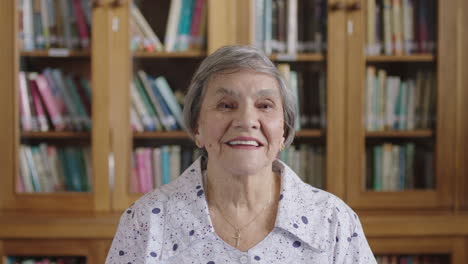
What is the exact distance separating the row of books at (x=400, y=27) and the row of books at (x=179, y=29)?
0.75 m

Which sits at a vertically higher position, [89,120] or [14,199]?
[89,120]

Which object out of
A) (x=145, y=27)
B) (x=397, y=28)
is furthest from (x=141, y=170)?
(x=397, y=28)

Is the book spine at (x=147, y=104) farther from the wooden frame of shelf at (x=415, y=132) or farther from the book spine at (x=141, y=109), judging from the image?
the wooden frame of shelf at (x=415, y=132)

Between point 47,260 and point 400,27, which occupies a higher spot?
point 400,27

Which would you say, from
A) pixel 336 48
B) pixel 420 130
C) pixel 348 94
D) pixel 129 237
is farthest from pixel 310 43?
pixel 129 237

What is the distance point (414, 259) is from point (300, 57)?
3.35ft

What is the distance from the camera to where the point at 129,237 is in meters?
1.57

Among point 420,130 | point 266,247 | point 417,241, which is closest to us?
point 266,247

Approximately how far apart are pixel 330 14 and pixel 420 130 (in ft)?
2.20

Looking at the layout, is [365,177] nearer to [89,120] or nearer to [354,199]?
[354,199]

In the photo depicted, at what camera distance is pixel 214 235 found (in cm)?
155

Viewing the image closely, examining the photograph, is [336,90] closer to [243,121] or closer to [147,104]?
[147,104]

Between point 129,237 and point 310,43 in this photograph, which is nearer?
point 129,237

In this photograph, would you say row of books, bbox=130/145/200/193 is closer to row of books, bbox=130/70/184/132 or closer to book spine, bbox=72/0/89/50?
row of books, bbox=130/70/184/132
